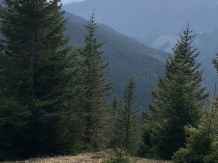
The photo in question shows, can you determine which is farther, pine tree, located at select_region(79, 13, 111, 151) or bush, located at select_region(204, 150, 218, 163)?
pine tree, located at select_region(79, 13, 111, 151)

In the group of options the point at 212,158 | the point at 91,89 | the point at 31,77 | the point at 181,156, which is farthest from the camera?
the point at 91,89

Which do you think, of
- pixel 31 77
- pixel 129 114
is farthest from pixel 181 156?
pixel 129 114

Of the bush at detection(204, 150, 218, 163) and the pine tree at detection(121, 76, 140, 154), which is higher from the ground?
the pine tree at detection(121, 76, 140, 154)

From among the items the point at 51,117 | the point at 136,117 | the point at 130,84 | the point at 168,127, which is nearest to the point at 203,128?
the point at 168,127

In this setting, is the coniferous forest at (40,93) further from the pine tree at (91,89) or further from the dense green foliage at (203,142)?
the pine tree at (91,89)

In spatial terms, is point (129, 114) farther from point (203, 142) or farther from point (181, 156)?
point (203, 142)

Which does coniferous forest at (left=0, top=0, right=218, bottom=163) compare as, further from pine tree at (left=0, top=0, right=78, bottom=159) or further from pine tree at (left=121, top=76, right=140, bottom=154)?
pine tree at (left=121, top=76, right=140, bottom=154)

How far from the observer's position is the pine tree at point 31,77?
15438mm

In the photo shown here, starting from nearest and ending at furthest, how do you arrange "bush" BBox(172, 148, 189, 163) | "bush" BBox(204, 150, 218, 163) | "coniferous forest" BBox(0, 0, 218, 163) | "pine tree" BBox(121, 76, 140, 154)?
"bush" BBox(204, 150, 218, 163) < "bush" BBox(172, 148, 189, 163) < "coniferous forest" BBox(0, 0, 218, 163) < "pine tree" BBox(121, 76, 140, 154)

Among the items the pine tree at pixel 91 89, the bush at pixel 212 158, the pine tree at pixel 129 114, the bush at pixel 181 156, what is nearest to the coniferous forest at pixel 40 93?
the bush at pixel 181 156

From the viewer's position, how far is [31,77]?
15.6 m

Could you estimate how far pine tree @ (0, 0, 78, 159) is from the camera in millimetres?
15438

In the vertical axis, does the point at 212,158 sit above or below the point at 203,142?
below

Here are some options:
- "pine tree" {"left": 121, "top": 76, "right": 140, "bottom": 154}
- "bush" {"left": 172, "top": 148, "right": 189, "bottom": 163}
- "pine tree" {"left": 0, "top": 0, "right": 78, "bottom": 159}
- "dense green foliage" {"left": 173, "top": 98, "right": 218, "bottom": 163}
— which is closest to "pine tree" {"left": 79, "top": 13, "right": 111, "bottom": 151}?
"pine tree" {"left": 121, "top": 76, "right": 140, "bottom": 154}
